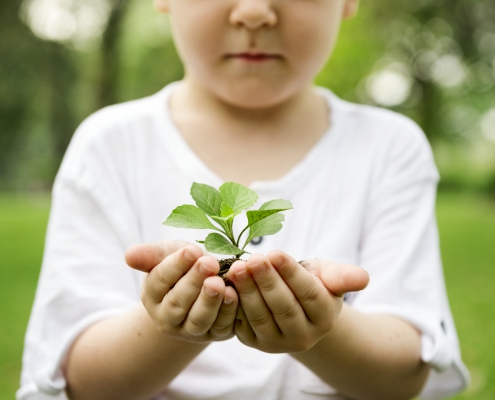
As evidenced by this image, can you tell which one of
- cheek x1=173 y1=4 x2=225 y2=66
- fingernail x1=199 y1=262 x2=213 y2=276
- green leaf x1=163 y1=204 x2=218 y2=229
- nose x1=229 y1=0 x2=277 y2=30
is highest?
nose x1=229 y1=0 x2=277 y2=30

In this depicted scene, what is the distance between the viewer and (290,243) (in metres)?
2.13

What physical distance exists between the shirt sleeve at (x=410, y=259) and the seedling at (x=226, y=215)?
0.76 m

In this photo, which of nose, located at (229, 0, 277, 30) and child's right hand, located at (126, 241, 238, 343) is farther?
nose, located at (229, 0, 277, 30)

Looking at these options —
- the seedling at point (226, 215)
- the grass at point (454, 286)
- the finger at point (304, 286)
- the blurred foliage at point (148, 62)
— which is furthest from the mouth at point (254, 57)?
the blurred foliage at point (148, 62)

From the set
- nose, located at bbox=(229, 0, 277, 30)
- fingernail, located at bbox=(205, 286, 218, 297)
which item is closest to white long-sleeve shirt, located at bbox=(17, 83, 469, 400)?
nose, located at bbox=(229, 0, 277, 30)

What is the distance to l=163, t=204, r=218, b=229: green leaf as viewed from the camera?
139 cm

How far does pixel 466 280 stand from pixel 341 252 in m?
5.61

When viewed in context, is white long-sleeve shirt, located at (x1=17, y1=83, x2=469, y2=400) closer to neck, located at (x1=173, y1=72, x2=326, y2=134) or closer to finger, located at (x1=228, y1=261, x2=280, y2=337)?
neck, located at (x1=173, y1=72, x2=326, y2=134)

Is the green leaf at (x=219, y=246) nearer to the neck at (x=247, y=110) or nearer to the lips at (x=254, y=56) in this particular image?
the lips at (x=254, y=56)

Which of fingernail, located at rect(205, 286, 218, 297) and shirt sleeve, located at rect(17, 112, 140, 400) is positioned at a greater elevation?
fingernail, located at rect(205, 286, 218, 297)

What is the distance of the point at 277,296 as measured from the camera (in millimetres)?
1298

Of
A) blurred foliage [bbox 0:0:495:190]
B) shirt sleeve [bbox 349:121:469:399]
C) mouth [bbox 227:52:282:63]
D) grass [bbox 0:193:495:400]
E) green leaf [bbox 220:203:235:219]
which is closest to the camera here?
green leaf [bbox 220:203:235:219]

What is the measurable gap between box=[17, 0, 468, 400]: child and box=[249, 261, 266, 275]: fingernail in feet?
0.83

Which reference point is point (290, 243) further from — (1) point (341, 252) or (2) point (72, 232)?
(2) point (72, 232)
